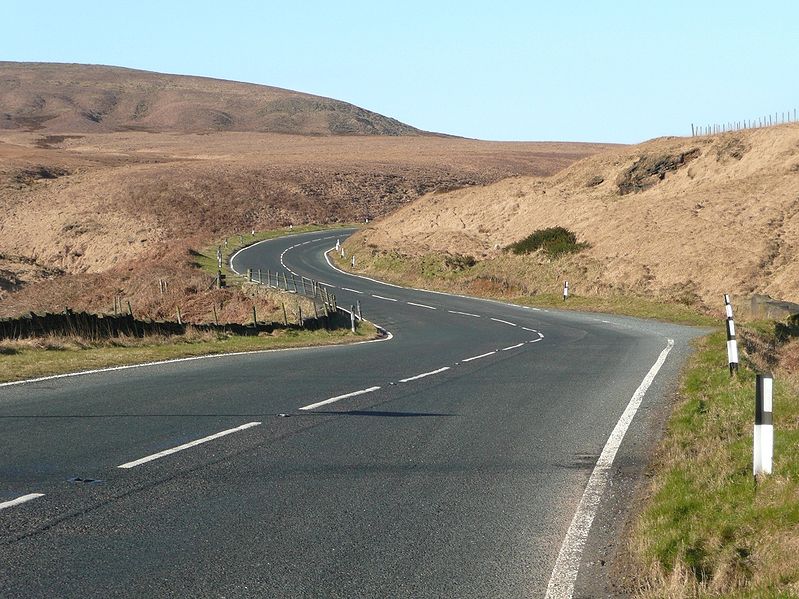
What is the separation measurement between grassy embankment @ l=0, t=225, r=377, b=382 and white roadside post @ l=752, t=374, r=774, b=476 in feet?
35.5

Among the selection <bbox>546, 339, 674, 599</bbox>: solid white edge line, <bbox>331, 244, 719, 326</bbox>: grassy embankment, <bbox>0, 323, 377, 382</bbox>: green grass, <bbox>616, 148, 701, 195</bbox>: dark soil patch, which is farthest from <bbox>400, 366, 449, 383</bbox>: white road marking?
<bbox>616, 148, 701, 195</bbox>: dark soil patch

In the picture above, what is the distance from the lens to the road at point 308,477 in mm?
5891

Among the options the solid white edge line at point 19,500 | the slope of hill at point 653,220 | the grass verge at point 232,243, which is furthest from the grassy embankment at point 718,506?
the grass verge at point 232,243

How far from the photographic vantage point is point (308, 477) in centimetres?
837

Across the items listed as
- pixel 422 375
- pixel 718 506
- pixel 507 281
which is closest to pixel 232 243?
pixel 507 281

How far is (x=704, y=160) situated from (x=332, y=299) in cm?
3493

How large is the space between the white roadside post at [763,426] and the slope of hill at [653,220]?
3333 centimetres

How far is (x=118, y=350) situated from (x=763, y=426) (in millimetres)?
15213

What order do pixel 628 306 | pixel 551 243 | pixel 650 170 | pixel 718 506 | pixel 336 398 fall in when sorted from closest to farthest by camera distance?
pixel 718 506 → pixel 336 398 → pixel 628 306 → pixel 551 243 → pixel 650 170

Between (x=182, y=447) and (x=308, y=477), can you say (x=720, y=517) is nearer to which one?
(x=308, y=477)

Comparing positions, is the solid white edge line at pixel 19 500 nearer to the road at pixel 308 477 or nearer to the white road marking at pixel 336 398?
the road at pixel 308 477

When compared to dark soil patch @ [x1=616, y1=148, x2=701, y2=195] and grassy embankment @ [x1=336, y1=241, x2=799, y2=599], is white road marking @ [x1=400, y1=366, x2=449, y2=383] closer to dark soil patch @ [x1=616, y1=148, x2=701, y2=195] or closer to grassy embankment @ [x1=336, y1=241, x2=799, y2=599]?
grassy embankment @ [x1=336, y1=241, x2=799, y2=599]

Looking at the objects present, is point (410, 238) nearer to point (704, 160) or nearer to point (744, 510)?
point (704, 160)

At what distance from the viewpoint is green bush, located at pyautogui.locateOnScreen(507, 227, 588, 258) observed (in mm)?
53844
